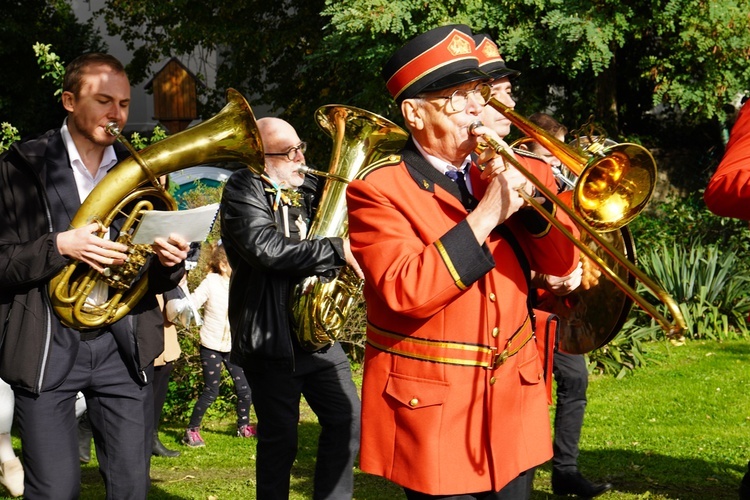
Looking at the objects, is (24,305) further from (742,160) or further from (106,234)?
(742,160)

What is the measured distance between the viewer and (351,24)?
9344mm

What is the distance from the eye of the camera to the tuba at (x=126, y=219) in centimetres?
367

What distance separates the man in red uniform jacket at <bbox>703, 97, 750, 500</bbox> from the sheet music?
5.67ft

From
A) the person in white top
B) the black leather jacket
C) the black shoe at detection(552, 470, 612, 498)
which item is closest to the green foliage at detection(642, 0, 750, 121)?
the black shoe at detection(552, 470, 612, 498)

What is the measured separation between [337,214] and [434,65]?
178cm

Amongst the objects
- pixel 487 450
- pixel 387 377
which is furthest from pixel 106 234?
pixel 487 450

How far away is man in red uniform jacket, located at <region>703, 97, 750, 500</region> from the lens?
338 centimetres

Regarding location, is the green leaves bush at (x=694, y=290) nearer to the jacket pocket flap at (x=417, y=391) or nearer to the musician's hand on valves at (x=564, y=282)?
the musician's hand on valves at (x=564, y=282)

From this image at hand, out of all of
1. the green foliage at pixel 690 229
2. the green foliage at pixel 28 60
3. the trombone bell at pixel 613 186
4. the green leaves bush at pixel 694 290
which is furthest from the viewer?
the green foliage at pixel 28 60

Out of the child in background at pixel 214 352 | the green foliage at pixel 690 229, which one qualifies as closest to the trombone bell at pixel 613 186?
the child in background at pixel 214 352

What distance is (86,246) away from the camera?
3.53 meters

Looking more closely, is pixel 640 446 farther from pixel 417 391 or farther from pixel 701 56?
pixel 701 56

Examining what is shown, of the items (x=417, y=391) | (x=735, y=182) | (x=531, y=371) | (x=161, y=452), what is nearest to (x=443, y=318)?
(x=417, y=391)

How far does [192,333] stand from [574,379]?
3.52 meters
